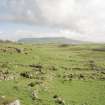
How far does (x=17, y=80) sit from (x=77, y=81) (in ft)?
33.9

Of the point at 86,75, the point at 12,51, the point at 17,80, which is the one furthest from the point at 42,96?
the point at 12,51

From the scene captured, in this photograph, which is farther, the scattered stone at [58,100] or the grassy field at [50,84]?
the grassy field at [50,84]

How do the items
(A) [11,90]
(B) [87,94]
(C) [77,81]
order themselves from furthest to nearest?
1. (C) [77,81]
2. (B) [87,94]
3. (A) [11,90]

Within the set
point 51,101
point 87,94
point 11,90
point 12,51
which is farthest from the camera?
point 12,51

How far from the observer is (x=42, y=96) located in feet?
123

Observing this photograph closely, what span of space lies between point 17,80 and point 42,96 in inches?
435

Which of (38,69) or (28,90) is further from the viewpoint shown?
(38,69)

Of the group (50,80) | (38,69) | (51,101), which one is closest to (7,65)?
(38,69)

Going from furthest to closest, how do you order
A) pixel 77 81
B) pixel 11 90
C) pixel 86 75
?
pixel 86 75 < pixel 77 81 < pixel 11 90

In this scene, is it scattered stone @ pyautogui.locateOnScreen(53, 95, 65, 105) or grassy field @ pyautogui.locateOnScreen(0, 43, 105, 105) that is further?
grassy field @ pyautogui.locateOnScreen(0, 43, 105, 105)

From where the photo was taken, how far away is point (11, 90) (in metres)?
38.8

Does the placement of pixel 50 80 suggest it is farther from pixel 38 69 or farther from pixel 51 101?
pixel 51 101

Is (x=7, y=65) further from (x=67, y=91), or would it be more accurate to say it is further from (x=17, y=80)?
(x=67, y=91)

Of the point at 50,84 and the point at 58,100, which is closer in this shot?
the point at 58,100
